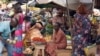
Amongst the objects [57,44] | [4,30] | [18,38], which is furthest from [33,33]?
[4,30]

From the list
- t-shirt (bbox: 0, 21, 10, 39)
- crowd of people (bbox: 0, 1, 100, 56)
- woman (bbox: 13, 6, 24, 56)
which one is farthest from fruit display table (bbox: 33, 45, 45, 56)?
t-shirt (bbox: 0, 21, 10, 39)

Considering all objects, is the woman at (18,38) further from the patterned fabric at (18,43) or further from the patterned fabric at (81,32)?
the patterned fabric at (81,32)

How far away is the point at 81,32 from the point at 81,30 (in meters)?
0.05

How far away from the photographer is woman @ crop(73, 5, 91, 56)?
8.75m

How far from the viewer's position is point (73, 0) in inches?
429

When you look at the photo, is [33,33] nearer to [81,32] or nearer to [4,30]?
[4,30]

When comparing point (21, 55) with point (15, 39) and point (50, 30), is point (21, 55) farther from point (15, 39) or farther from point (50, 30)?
point (50, 30)

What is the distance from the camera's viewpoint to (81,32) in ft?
28.9

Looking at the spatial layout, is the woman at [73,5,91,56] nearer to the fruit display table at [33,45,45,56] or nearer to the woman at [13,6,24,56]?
the fruit display table at [33,45,45,56]

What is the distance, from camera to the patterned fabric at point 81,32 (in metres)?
8.75

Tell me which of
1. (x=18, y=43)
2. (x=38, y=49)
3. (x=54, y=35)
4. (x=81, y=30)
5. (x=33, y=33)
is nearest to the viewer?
(x=81, y=30)

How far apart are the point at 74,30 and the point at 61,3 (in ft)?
9.10

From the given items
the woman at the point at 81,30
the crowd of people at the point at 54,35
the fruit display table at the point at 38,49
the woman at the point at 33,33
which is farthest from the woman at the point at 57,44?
the woman at the point at 33,33

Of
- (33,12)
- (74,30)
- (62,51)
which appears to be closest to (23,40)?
(62,51)
